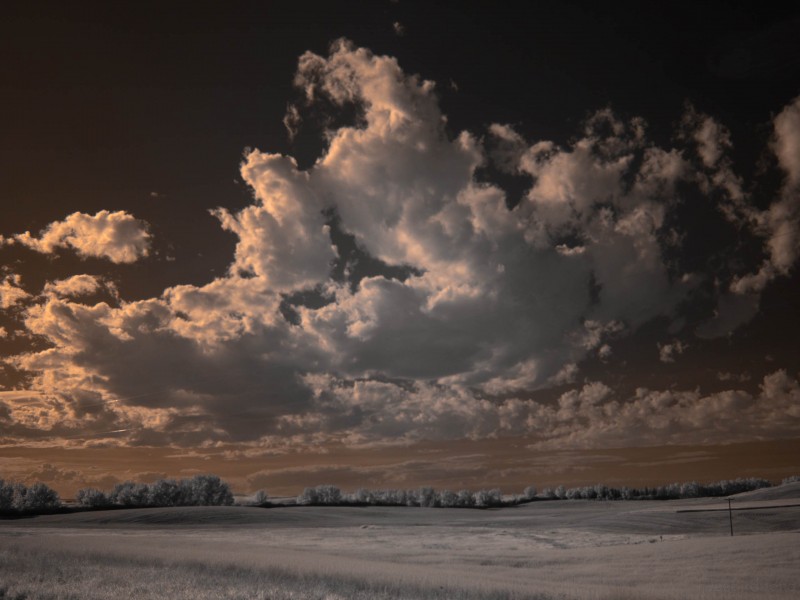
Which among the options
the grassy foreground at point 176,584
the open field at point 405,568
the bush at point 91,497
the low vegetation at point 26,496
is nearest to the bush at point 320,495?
the bush at point 91,497

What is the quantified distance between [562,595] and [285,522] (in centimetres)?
7747

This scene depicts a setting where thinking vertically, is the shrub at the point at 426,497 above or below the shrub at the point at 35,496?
below

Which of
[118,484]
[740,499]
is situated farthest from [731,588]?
[118,484]

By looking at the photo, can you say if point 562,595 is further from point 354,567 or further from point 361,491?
point 361,491

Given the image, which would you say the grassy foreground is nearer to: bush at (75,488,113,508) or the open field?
the open field

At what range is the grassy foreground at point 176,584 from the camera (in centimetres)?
2231

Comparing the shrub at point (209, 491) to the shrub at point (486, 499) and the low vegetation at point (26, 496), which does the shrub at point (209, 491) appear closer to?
the low vegetation at point (26, 496)

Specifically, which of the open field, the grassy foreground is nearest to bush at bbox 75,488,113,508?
the open field

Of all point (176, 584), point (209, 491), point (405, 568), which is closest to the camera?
point (176, 584)

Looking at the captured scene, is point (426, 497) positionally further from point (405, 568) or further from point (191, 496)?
point (405, 568)

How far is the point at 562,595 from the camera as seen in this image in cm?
2561

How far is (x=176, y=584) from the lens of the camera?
2442 cm

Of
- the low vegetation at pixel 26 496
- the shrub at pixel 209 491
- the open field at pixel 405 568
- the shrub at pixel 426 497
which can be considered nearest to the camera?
the open field at pixel 405 568

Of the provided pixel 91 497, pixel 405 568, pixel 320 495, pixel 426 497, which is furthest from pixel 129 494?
pixel 405 568
